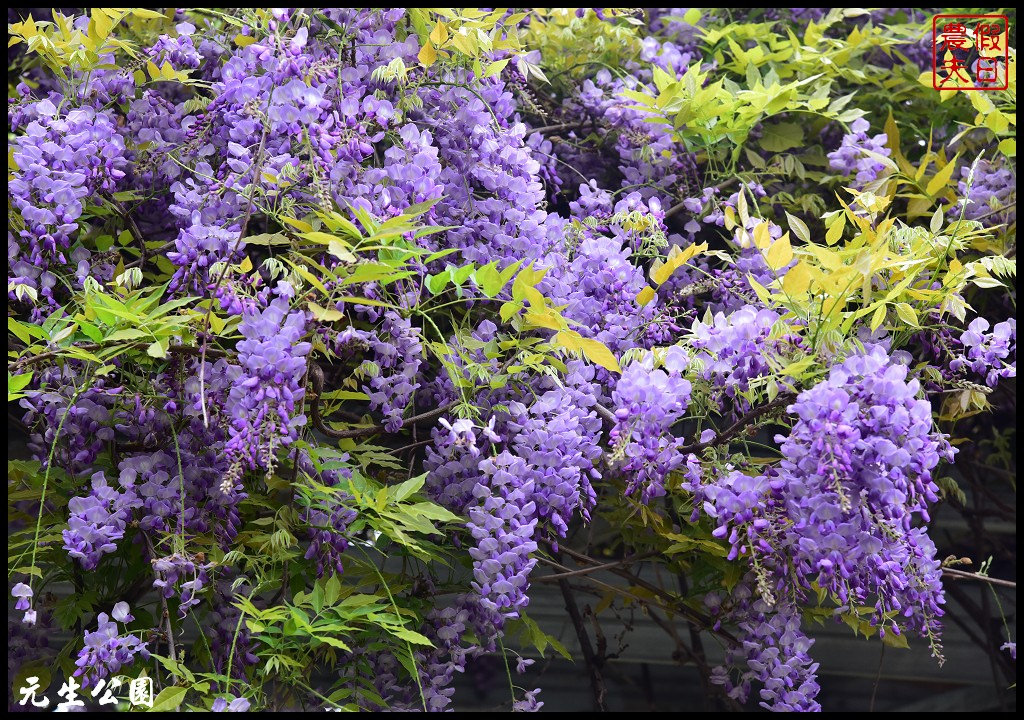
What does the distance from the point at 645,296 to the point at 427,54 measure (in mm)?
569

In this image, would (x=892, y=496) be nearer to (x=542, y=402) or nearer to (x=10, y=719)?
(x=542, y=402)

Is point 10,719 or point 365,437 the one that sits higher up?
point 365,437

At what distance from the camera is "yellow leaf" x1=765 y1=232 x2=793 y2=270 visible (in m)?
1.43

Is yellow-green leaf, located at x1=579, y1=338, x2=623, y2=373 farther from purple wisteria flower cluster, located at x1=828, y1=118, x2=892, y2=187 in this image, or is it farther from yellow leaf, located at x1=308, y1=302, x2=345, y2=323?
purple wisteria flower cluster, located at x1=828, y1=118, x2=892, y2=187

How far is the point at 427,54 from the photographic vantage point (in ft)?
5.23

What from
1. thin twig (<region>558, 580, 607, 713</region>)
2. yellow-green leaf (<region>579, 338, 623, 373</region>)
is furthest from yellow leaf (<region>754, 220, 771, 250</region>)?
thin twig (<region>558, 580, 607, 713</region>)

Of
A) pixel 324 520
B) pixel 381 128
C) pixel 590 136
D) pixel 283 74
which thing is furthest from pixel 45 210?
pixel 590 136

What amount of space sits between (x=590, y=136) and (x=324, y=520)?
1.11m

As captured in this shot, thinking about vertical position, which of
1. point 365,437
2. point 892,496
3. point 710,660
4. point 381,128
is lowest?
point 710,660

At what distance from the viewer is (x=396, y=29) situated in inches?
67.3

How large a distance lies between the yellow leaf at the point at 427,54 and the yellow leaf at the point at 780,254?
0.67m

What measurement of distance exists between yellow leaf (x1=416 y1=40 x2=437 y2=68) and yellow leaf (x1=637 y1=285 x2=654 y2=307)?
1.79 feet

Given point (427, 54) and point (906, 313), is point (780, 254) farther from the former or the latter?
point (427, 54)

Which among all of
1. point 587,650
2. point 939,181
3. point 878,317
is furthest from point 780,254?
point 587,650
